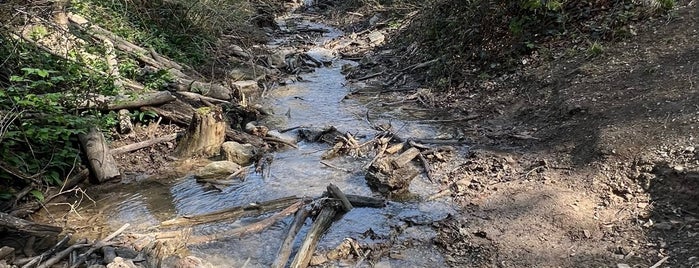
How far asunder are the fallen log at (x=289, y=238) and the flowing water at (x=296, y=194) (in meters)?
0.11

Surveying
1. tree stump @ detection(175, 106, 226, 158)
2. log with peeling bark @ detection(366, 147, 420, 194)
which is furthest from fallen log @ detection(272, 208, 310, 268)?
tree stump @ detection(175, 106, 226, 158)

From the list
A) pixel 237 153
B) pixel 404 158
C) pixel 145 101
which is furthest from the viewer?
pixel 145 101

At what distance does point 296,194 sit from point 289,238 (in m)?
1.23

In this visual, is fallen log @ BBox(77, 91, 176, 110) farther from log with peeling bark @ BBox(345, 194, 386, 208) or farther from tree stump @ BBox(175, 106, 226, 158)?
log with peeling bark @ BBox(345, 194, 386, 208)

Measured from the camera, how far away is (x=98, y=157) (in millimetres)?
6273

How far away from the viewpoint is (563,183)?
5.58m

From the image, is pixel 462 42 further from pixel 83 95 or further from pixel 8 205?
pixel 8 205

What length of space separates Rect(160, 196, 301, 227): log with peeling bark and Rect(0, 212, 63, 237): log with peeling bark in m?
1.03

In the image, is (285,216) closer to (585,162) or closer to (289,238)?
(289,238)

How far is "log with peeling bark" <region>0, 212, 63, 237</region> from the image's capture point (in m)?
4.62

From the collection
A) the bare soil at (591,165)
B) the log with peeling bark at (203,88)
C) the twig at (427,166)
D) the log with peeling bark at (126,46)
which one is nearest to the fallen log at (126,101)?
the log with peeling bark at (203,88)

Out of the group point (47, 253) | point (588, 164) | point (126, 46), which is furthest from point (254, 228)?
point (126, 46)

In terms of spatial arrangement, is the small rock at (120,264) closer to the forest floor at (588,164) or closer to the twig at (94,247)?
the twig at (94,247)

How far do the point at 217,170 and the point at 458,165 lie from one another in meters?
3.13
